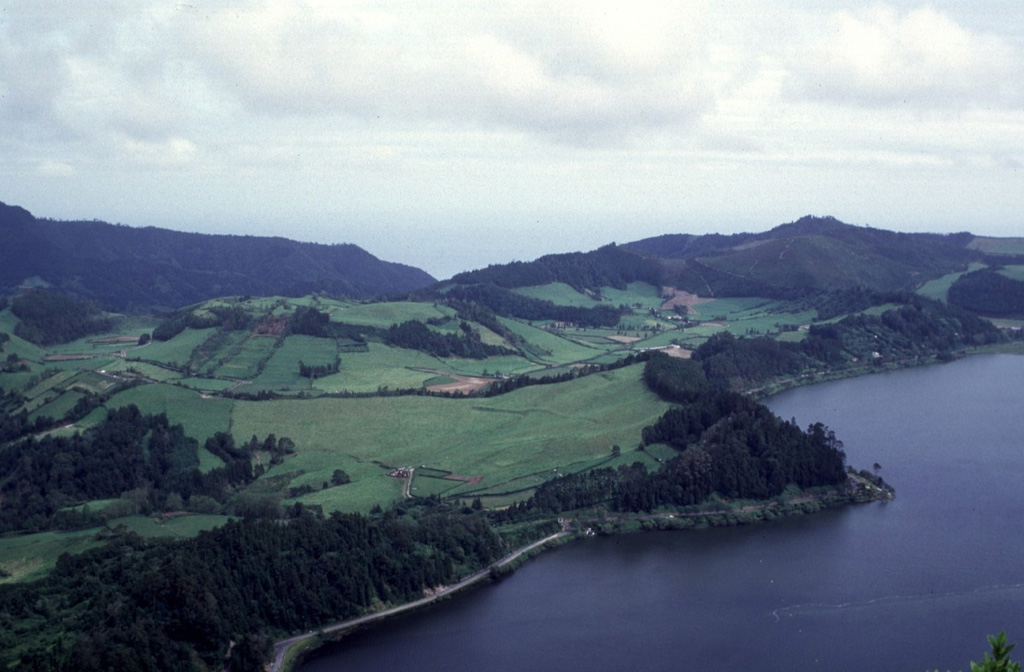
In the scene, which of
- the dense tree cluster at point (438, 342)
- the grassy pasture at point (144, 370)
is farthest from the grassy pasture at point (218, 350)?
the dense tree cluster at point (438, 342)

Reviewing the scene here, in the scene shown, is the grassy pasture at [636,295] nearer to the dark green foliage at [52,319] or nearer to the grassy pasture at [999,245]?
the grassy pasture at [999,245]

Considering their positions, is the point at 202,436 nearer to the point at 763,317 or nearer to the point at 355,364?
the point at 355,364

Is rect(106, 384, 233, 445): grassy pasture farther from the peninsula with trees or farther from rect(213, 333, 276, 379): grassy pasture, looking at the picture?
rect(213, 333, 276, 379): grassy pasture

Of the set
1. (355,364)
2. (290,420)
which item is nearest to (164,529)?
(290,420)

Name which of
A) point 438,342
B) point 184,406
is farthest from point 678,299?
point 184,406

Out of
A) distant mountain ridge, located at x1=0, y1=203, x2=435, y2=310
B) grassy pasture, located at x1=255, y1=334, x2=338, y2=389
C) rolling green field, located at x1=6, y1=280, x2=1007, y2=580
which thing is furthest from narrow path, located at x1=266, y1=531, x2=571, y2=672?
distant mountain ridge, located at x1=0, y1=203, x2=435, y2=310

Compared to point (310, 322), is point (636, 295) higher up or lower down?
higher up

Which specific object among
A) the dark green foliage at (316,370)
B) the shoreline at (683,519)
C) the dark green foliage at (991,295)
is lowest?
the shoreline at (683,519)

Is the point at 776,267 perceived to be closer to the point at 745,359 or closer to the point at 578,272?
the point at 578,272
